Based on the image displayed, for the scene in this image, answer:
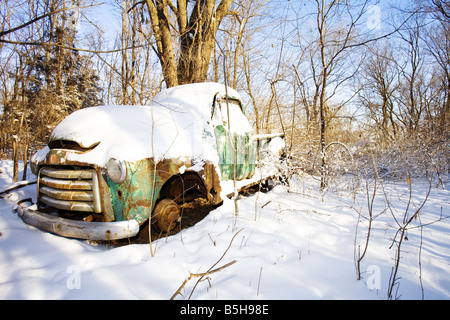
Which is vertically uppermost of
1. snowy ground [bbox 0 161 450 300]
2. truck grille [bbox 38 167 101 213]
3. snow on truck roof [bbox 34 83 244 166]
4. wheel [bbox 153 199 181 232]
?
snow on truck roof [bbox 34 83 244 166]

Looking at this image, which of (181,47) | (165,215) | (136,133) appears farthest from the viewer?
(181,47)

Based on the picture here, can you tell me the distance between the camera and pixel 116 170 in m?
2.07

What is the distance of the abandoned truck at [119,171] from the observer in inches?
82.4

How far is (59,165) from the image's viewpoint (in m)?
2.33

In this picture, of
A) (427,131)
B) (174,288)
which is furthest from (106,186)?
(427,131)

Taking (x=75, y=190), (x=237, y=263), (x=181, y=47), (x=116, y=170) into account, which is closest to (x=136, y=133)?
(x=116, y=170)

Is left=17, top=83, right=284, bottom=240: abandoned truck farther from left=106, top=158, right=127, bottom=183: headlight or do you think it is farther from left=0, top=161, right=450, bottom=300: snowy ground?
left=0, top=161, right=450, bottom=300: snowy ground

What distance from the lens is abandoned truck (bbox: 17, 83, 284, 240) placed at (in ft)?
6.86

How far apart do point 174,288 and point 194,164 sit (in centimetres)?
147

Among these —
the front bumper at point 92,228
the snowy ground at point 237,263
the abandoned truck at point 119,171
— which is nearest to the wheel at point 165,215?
the abandoned truck at point 119,171

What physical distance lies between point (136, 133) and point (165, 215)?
107cm

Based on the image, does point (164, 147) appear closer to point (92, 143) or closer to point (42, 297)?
point (92, 143)

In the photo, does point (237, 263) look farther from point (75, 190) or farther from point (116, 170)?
point (75, 190)

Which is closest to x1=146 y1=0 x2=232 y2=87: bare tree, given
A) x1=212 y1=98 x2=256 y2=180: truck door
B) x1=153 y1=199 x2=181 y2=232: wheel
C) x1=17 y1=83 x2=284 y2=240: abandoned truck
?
x1=212 y1=98 x2=256 y2=180: truck door
